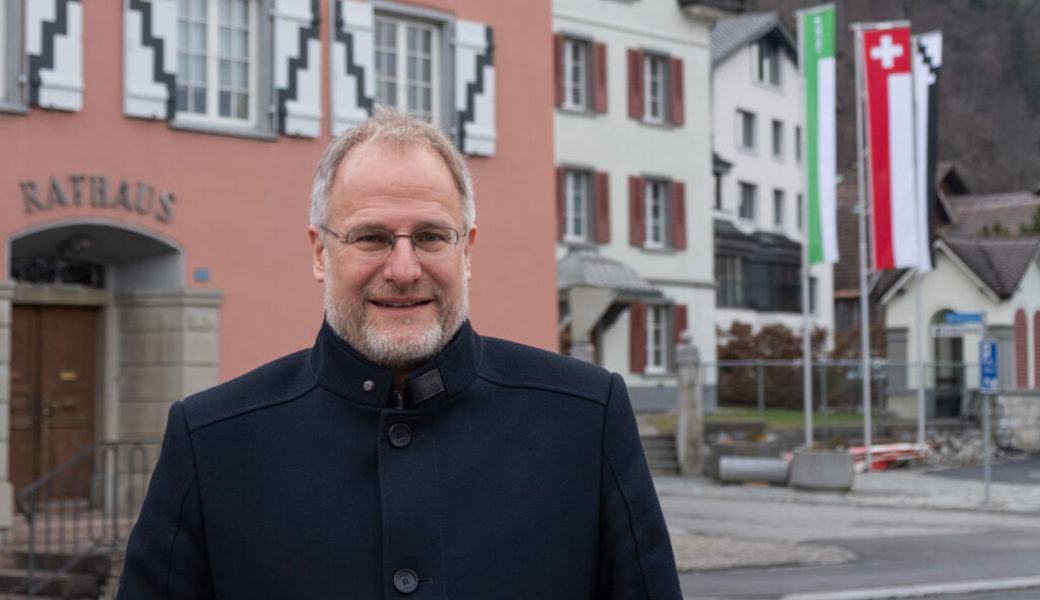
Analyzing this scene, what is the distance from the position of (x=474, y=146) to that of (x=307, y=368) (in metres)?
16.4

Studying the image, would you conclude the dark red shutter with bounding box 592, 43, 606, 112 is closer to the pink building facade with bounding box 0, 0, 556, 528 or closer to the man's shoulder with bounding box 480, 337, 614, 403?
the pink building facade with bounding box 0, 0, 556, 528

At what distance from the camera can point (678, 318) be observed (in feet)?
124

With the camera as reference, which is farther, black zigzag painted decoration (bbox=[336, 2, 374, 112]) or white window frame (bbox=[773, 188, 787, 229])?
white window frame (bbox=[773, 188, 787, 229])

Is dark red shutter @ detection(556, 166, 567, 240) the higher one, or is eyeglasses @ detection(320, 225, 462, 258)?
dark red shutter @ detection(556, 166, 567, 240)

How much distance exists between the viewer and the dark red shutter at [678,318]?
37.6 metres

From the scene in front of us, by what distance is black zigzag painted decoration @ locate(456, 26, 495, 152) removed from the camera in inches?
749

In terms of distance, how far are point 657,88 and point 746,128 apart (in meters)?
12.0

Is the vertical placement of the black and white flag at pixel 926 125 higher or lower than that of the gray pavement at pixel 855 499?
higher

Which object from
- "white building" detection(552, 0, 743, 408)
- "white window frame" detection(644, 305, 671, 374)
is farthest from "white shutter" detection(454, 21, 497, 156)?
"white window frame" detection(644, 305, 671, 374)

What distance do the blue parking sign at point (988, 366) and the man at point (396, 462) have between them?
68.3ft

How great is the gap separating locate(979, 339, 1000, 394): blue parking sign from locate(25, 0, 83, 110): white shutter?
13154 millimetres

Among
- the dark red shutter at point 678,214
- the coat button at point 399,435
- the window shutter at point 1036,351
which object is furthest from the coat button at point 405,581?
the window shutter at point 1036,351

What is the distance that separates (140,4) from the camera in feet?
53.2

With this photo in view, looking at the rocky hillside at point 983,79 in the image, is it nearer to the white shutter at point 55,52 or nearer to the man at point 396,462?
the white shutter at point 55,52
